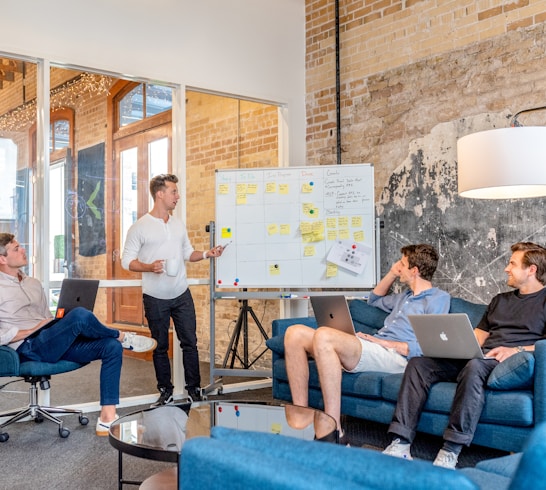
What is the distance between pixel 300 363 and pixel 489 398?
1177 mm

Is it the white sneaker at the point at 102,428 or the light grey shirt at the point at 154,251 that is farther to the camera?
the light grey shirt at the point at 154,251

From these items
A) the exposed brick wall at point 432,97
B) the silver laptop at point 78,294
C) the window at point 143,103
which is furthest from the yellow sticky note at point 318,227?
the silver laptop at point 78,294

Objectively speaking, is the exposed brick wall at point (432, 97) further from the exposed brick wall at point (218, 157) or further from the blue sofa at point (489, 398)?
the blue sofa at point (489, 398)

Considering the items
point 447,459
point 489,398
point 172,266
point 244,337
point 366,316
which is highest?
point 172,266

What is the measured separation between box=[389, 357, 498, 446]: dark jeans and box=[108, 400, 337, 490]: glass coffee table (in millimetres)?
689

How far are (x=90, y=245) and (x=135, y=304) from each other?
0.58 metres

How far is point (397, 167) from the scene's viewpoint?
17.2ft

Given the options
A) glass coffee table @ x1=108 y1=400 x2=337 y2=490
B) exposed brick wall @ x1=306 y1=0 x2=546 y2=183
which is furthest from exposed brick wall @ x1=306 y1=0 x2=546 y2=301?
glass coffee table @ x1=108 y1=400 x2=337 y2=490

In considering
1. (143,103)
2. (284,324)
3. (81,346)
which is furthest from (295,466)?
(143,103)

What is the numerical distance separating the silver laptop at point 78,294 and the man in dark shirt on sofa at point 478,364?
2.20 metres

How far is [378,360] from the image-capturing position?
12.7ft

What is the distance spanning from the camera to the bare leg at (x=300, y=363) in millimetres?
3969

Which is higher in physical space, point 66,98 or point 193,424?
point 66,98

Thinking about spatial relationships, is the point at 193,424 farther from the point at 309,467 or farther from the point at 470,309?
the point at 470,309
